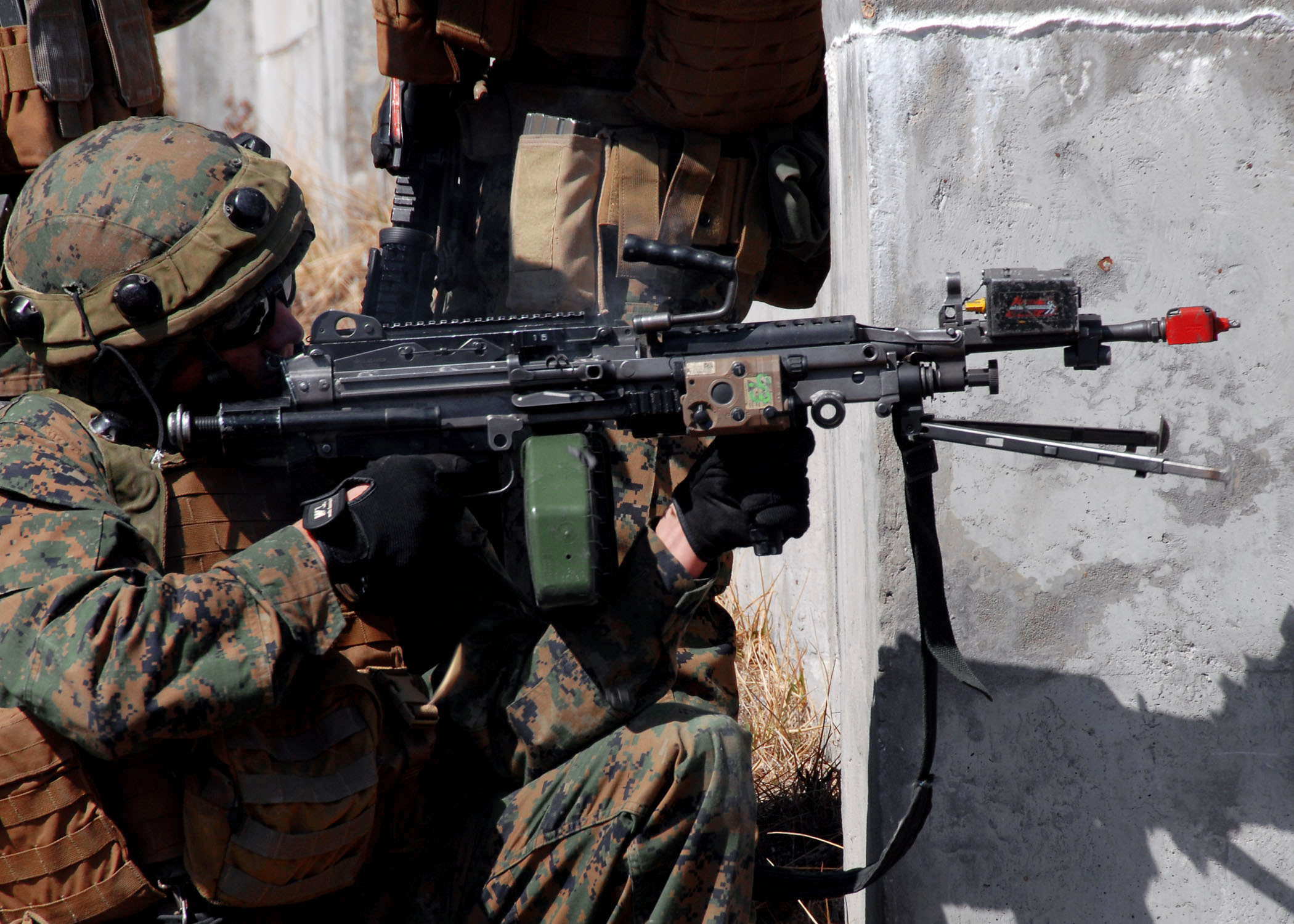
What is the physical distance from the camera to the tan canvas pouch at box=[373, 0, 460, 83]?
10.2 ft

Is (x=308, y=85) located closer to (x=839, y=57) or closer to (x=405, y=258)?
(x=405, y=258)

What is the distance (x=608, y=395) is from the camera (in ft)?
7.57

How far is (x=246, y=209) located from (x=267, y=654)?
2.93 ft

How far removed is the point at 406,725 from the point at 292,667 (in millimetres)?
329

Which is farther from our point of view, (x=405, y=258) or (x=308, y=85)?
(x=308, y=85)

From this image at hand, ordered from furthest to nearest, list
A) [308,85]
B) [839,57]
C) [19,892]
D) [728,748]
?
[308,85] → [839,57] → [728,748] → [19,892]

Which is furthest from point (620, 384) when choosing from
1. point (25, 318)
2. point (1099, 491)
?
point (25, 318)

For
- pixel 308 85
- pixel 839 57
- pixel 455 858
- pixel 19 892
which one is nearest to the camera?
pixel 19 892

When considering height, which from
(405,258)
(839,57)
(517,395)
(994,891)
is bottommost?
(994,891)

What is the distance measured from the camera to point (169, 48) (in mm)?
6789

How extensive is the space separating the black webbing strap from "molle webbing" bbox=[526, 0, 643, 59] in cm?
140

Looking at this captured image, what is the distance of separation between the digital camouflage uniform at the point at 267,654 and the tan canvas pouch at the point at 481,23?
0.76 metres

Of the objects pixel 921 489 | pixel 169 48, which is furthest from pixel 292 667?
pixel 169 48

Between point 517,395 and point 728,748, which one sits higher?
point 517,395
